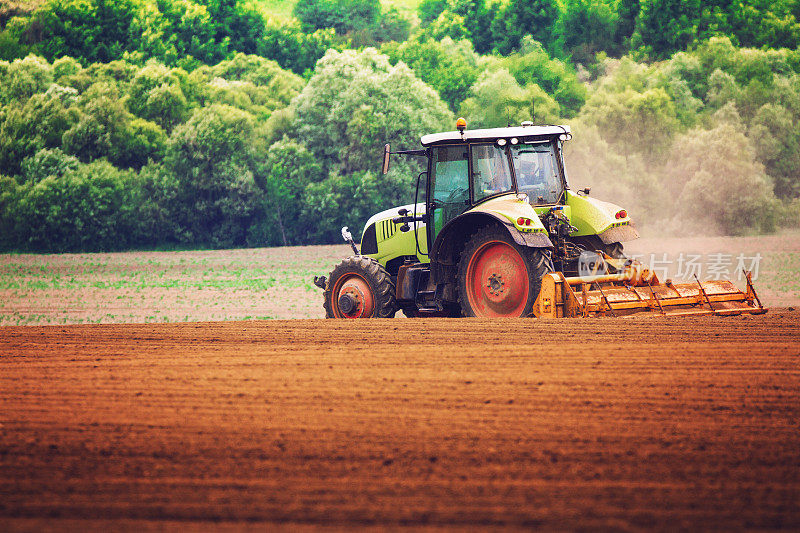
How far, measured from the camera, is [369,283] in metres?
13.0

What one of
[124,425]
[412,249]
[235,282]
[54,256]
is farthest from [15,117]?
[124,425]

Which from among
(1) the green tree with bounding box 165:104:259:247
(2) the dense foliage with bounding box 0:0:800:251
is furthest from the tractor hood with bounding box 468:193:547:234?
(1) the green tree with bounding box 165:104:259:247

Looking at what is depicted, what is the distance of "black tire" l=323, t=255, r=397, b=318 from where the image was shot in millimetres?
12820

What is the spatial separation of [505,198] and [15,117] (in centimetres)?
3927

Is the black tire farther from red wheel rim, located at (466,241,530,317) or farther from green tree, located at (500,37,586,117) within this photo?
green tree, located at (500,37,586,117)

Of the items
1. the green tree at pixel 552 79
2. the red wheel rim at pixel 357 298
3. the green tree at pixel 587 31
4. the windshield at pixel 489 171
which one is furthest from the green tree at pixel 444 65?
the windshield at pixel 489 171

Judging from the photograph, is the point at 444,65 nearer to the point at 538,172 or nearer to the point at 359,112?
the point at 359,112

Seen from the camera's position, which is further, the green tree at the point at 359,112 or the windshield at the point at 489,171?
the green tree at the point at 359,112

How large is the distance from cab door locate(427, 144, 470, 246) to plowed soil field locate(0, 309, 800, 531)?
2.38 meters

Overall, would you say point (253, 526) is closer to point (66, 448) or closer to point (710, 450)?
point (66, 448)

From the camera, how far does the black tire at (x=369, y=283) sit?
42.1 feet

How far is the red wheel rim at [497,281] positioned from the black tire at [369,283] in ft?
4.69

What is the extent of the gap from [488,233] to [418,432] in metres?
5.54

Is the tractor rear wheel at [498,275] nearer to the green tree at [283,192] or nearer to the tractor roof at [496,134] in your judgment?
the tractor roof at [496,134]
